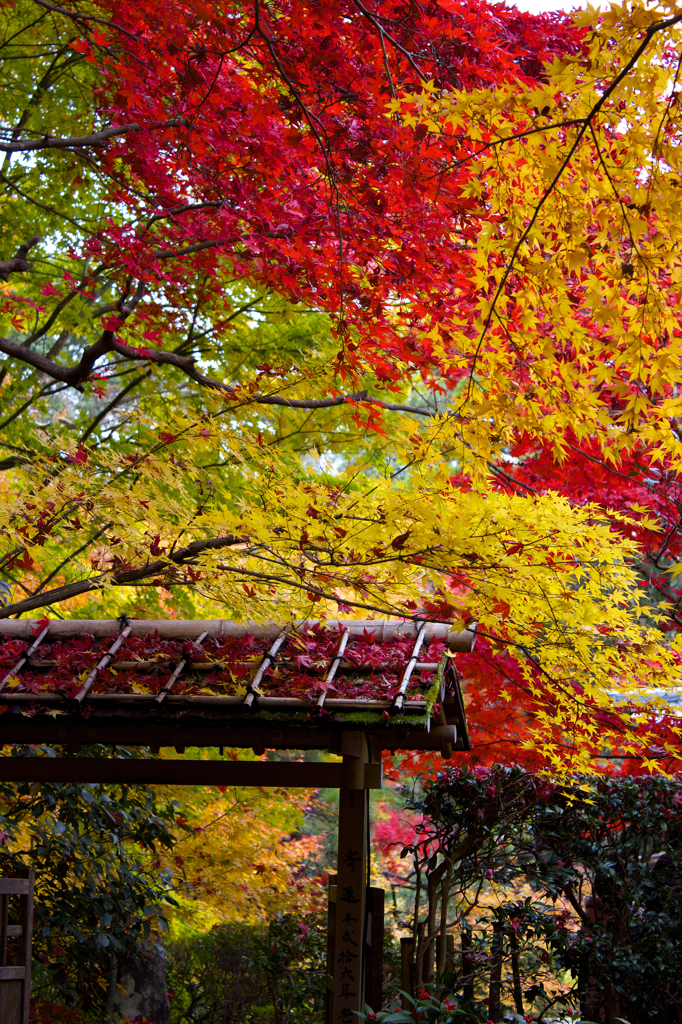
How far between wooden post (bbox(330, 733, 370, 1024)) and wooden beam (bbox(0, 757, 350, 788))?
163mm

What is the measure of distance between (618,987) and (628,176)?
5629 millimetres

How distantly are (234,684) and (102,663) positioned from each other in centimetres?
77

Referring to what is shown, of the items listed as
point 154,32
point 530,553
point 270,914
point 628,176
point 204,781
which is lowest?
point 270,914

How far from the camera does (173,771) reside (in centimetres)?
436

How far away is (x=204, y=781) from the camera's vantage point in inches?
171

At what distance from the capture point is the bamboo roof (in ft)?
12.4

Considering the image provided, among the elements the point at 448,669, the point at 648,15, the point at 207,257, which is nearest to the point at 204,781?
the point at 448,669

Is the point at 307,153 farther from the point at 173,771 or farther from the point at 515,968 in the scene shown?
the point at 515,968

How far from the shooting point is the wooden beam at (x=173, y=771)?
420cm

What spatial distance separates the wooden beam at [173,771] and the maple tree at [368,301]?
2.91ft

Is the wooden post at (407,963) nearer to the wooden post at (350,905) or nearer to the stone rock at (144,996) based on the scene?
the wooden post at (350,905)

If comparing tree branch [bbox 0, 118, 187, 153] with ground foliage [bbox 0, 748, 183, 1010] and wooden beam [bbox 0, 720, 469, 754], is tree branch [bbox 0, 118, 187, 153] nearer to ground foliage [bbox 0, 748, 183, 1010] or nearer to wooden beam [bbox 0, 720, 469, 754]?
wooden beam [bbox 0, 720, 469, 754]

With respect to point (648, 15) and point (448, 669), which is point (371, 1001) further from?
point (648, 15)

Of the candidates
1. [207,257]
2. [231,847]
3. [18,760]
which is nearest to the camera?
[18,760]
